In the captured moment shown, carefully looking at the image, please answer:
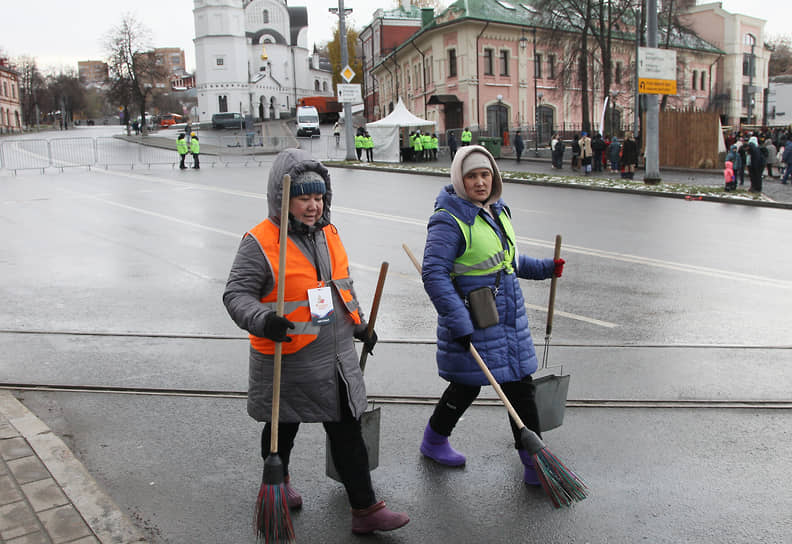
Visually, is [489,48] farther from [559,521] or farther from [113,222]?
[559,521]

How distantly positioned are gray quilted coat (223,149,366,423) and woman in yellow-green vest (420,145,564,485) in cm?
62

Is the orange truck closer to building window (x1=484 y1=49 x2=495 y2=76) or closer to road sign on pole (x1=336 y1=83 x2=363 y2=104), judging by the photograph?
building window (x1=484 y1=49 x2=495 y2=76)

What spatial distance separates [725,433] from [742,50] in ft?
245

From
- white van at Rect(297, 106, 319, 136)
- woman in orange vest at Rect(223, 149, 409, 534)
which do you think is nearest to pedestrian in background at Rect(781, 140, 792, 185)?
woman in orange vest at Rect(223, 149, 409, 534)

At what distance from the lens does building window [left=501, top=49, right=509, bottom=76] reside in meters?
48.7

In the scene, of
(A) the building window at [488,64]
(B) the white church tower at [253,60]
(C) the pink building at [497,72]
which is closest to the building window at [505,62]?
(C) the pink building at [497,72]

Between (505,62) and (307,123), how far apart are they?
15538 millimetres

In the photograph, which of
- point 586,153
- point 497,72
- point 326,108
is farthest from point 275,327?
point 326,108

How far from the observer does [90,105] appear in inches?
5118

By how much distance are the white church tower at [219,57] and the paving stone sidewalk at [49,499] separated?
85.5 m

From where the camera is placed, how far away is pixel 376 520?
3.26 m

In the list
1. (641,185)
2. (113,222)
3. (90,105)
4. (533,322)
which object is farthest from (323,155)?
(90,105)

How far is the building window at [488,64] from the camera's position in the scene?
4781 centimetres

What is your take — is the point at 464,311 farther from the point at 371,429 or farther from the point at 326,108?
the point at 326,108
